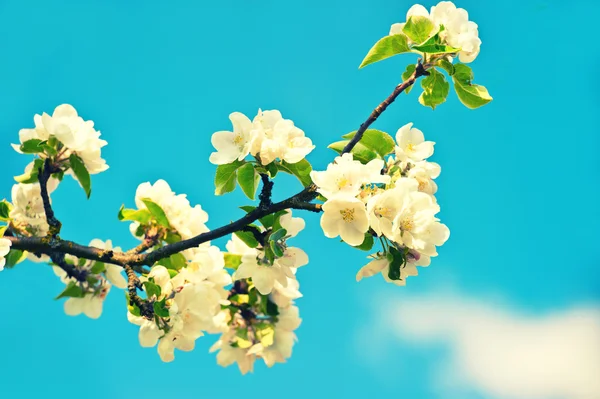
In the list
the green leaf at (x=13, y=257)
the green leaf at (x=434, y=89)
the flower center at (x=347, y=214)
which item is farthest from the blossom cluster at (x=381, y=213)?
the green leaf at (x=13, y=257)

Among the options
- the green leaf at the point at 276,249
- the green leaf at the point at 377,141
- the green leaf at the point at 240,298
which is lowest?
the green leaf at the point at 276,249

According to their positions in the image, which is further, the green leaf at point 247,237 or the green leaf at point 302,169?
the green leaf at point 247,237

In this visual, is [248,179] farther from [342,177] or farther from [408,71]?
[408,71]

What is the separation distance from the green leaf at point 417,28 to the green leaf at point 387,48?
29mm

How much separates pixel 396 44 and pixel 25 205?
2051 mm

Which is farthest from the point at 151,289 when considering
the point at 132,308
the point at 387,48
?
the point at 387,48

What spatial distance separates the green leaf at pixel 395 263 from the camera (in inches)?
91.9

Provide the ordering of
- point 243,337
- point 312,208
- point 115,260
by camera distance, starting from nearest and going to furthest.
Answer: point 312,208, point 115,260, point 243,337

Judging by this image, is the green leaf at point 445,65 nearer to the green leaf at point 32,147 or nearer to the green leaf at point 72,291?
the green leaf at point 32,147

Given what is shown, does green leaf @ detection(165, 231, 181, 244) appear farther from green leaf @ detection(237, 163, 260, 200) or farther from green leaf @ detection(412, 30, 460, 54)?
green leaf @ detection(412, 30, 460, 54)

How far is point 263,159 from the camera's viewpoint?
2.36 meters

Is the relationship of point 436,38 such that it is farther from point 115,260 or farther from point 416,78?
point 115,260

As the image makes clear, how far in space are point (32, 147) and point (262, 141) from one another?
1.17 m

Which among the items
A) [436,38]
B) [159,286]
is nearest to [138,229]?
[159,286]
